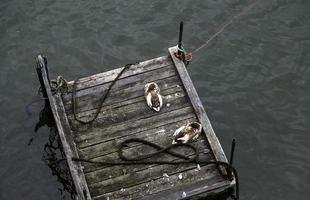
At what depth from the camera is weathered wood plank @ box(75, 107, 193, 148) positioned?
35.8ft

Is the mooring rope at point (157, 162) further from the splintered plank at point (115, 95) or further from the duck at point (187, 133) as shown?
the splintered plank at point (115, 95)

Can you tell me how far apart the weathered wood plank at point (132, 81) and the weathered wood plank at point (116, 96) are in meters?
0.08

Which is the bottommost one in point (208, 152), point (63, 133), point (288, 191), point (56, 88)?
point (288, 191)

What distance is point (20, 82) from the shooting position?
13898mm

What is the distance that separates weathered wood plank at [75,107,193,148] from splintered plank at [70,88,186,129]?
103 millimetres

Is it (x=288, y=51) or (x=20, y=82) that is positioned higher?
(x=20, y=82)

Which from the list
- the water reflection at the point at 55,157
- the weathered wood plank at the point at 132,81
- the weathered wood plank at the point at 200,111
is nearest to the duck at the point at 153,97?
the weathered wood plank at the point at 132,81

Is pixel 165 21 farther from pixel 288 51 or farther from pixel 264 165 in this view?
pixel 264 165

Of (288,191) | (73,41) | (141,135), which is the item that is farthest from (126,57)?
(288,191)

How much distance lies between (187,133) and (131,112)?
1.35m

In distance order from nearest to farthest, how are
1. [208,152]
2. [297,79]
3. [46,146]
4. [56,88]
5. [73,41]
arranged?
1. [208,152]
2. [56,88]
3. [46,146]
4. [297,79]
5. [73,41]

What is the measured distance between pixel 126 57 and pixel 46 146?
3.24 m

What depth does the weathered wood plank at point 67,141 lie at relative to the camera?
10.1 m

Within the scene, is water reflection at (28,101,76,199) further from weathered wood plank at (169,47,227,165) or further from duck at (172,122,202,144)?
weathered wood plank at (169,47,227,165)
